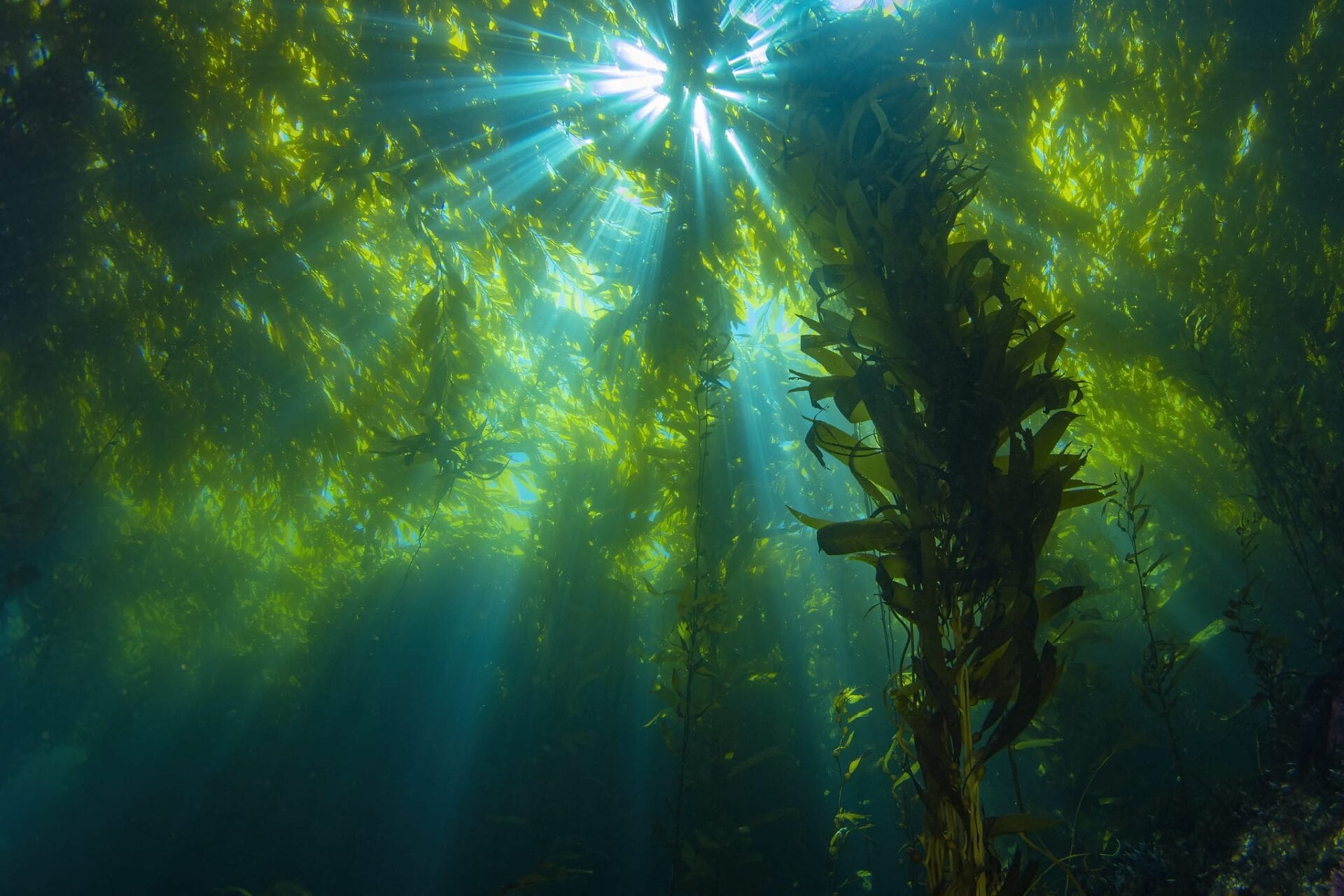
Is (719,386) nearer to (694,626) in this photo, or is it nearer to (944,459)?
(694,626)

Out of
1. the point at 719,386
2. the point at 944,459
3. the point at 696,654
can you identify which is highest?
the point at 719,386

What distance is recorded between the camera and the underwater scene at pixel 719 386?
1.44 metres

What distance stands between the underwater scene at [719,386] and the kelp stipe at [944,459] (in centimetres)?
1

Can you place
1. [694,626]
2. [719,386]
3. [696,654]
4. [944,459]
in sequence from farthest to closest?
[696,654]
[719,386]
[694,626]
[944,459]

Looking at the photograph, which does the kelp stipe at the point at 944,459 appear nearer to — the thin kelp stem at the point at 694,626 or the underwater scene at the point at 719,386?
the underwater scene at the point at 719,386

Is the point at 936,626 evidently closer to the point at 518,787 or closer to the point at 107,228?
the point at 518,787

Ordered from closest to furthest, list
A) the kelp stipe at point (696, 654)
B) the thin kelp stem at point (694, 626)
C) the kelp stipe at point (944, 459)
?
the kelp stipe at point (944, 459) < the thin kelp stem at point (694, 626) < the kelp stipe at point (696, 654)

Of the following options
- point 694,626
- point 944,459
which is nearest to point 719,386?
point 694,626

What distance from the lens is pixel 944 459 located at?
1209mm

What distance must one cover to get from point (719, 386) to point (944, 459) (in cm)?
219

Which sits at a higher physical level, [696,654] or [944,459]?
[696,654]

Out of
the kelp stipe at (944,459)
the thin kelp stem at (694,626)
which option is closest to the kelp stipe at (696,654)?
the thin kelp stem at (694,626)

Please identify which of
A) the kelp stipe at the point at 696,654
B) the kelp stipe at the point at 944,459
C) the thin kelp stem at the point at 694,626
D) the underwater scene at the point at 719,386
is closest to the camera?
the kelp stipe at the point at 944,459

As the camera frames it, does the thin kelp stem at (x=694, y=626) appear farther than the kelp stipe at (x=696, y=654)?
No
